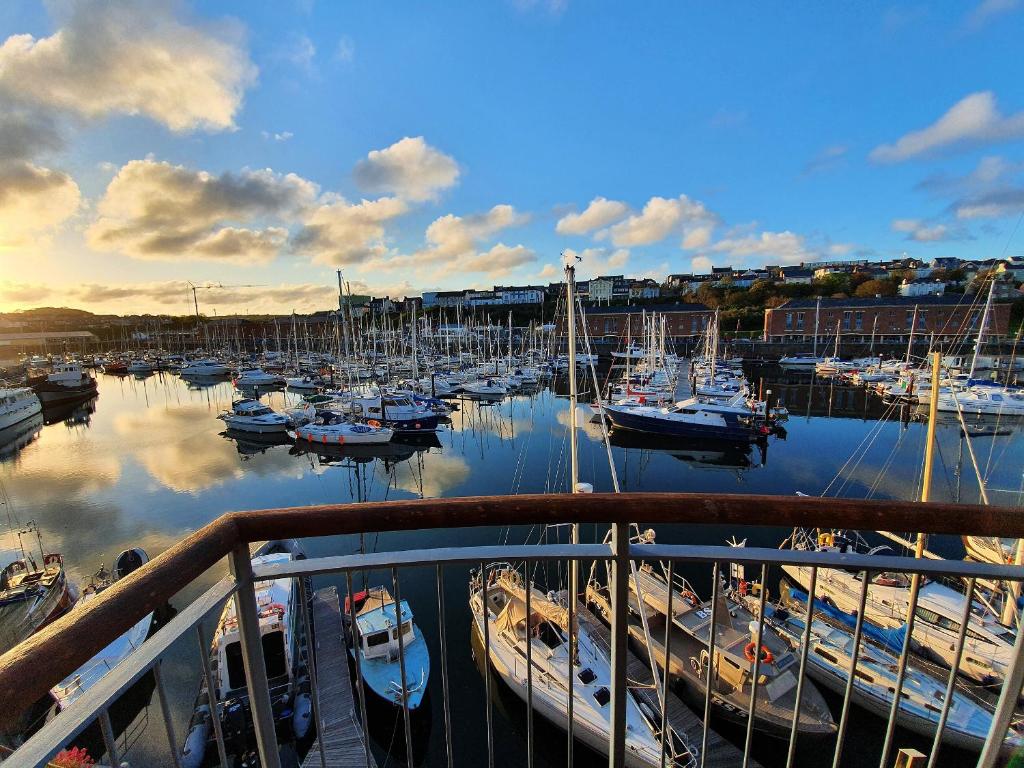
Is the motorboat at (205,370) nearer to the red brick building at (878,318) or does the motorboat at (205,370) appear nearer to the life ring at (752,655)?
the life ring at (752,655)

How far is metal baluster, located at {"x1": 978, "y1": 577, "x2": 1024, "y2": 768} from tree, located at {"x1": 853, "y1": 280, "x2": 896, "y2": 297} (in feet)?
284

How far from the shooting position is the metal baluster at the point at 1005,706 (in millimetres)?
1386

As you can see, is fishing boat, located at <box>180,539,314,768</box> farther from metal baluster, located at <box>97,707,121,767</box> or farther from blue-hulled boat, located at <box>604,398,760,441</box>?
blue-hulled boat, located at <box>604,398,760,441</box>

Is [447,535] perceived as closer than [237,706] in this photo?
No

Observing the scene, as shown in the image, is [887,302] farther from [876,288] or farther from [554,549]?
[554,549]

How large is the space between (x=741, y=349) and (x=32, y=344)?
127 meters

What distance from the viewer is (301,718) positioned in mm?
6980

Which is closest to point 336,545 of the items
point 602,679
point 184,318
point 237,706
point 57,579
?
point 57,579

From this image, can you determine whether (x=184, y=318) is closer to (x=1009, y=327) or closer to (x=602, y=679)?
(x=602, y=679)

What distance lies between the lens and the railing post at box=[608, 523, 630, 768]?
1447 mm

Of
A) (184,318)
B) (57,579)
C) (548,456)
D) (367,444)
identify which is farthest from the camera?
(184,318)

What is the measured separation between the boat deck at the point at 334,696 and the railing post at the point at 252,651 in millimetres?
3565

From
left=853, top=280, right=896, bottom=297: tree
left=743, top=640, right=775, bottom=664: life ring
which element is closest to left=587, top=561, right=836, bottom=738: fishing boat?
left=743, top=640, right=775, bottom=664: life ring

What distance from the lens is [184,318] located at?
4564 inches
